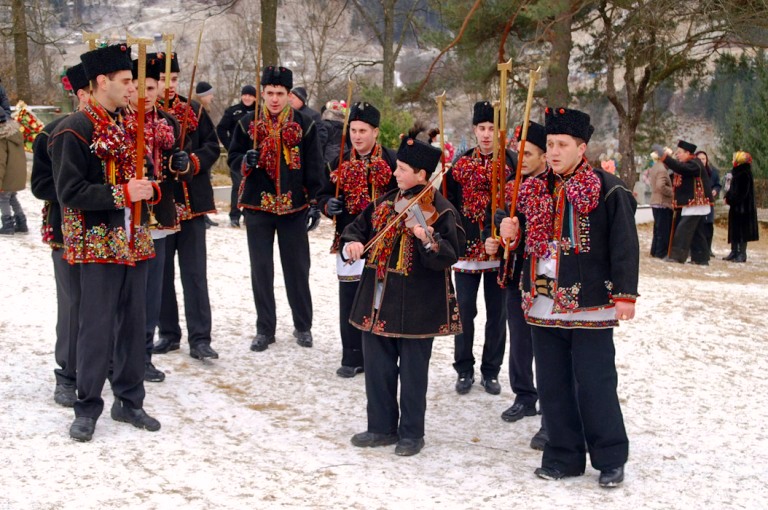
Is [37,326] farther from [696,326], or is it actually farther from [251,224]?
[696,326]

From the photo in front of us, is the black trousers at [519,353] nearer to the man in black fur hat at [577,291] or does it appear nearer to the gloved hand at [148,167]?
the man in black fur hat at [577,291]

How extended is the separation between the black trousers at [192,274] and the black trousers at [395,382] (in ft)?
6.32

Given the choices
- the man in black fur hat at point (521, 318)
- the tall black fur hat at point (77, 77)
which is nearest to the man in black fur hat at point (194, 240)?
the tall black fur hat at point (77, 77)

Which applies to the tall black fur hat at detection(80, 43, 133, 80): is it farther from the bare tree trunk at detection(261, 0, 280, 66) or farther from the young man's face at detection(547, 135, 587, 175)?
the bare tree trunk at detection(261, 0, 280, 66)

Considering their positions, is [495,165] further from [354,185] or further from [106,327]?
[106,327]

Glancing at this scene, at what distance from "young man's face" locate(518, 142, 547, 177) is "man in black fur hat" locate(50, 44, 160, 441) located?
7.38 feet

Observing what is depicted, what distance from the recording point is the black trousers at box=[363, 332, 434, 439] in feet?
16.9

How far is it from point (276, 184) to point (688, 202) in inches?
345

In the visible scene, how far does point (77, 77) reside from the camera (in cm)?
504

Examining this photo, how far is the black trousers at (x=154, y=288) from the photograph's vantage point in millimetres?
6105

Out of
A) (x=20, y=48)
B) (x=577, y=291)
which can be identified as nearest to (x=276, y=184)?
(x=577, y=291)

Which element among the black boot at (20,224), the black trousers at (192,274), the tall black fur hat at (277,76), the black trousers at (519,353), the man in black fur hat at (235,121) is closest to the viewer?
the black trousers at (519,353)

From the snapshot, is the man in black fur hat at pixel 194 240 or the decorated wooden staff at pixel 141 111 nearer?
the decorated wooden staff at pixel 141 111

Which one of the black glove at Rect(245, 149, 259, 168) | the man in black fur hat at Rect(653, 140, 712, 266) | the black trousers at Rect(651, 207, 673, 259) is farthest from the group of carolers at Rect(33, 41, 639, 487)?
the black trousers at Rect(651, 207, 673, 259)
